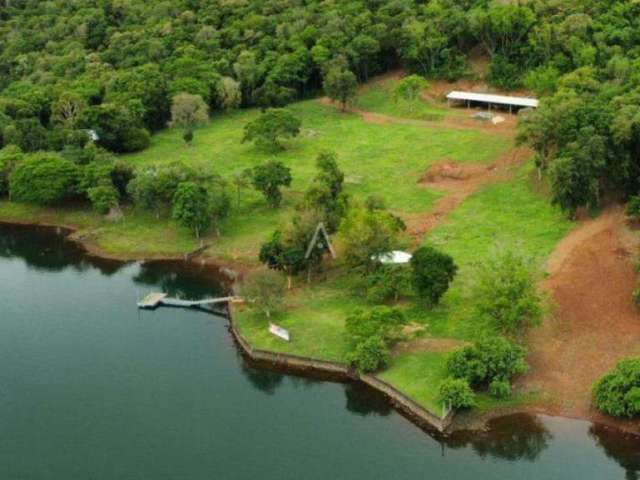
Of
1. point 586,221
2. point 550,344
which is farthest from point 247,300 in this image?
point 586,221

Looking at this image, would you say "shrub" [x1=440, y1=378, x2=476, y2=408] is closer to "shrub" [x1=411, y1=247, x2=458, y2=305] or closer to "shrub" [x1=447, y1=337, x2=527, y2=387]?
"shrub" [x1=447, y1=337, x2=527, y2=387]

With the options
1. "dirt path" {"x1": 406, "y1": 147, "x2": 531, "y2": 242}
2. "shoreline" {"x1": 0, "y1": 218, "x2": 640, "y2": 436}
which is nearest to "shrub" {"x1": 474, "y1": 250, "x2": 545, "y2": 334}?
"shoreline" {"x1": 0, "y1": 218, "x2": 640, "y2": 436}

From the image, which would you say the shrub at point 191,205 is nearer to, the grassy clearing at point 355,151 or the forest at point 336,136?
the forest at point 336,136

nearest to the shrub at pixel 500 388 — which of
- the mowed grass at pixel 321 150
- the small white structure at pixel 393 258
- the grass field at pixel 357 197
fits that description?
the grass field at pixel 357 197

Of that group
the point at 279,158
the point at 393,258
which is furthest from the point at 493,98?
the point at 393,258

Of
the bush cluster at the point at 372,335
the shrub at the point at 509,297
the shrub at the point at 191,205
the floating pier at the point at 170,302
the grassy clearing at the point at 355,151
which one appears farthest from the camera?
the grassy clearing at the point at 355,151

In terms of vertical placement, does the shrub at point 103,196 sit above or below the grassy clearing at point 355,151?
above

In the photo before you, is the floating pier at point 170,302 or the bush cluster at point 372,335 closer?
the bush cluster at point 372,335
